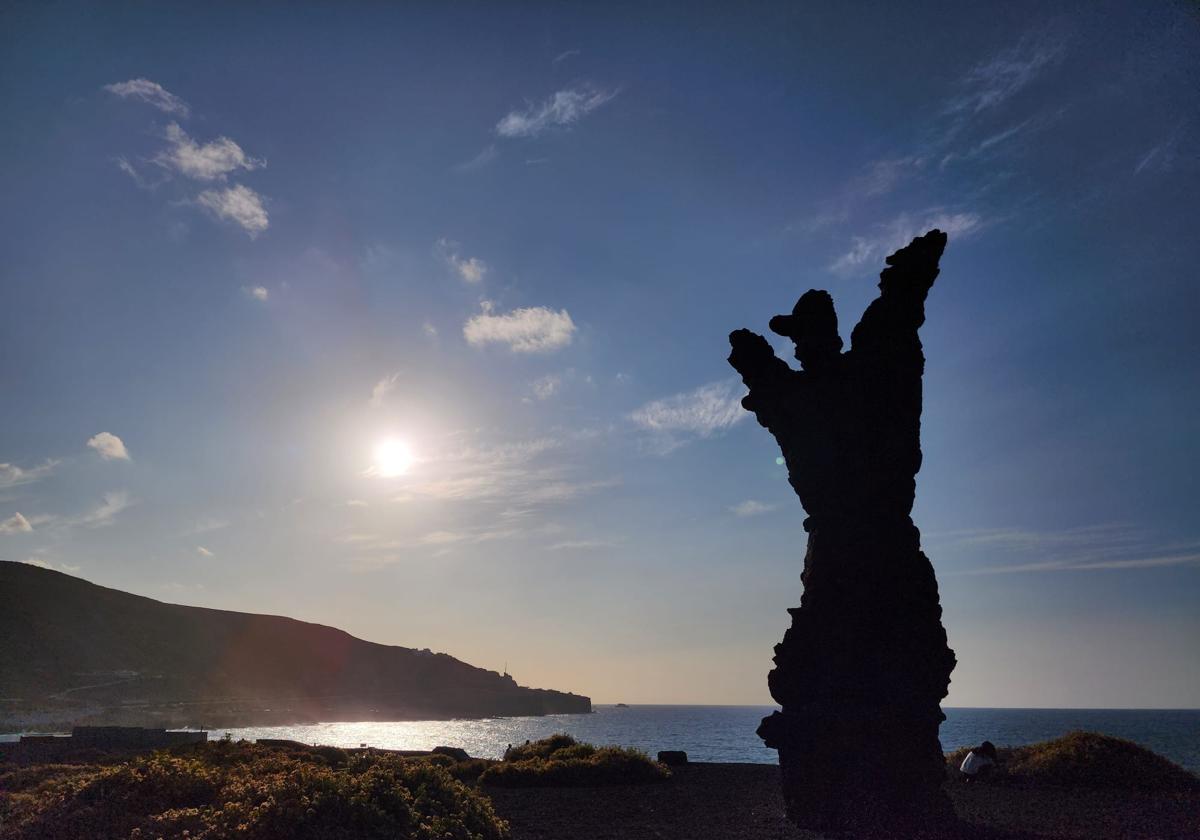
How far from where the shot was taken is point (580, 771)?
77.0ft

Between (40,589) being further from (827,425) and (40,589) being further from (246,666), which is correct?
(827,425)

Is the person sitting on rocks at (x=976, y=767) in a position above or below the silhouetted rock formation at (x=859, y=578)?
below

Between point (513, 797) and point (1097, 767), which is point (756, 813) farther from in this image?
point (1097, 767)

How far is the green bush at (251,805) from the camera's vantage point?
1071cm

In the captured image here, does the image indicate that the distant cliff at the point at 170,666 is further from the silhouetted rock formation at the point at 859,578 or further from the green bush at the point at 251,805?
the silhouetted rock formation at the point at 859,578

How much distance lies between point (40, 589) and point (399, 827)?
143 m

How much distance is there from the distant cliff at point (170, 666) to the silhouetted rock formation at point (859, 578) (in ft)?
288

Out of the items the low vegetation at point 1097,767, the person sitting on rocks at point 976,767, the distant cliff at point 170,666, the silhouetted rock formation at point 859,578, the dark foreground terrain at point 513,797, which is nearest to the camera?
the dark foreground terrain at point 513,797

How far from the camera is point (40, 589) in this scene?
11744 centimetres

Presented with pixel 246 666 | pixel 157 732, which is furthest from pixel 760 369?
pixel 246 666

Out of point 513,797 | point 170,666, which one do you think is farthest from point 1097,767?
point 170,666

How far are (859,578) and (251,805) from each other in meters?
12.9

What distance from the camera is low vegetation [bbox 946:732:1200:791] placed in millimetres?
20969

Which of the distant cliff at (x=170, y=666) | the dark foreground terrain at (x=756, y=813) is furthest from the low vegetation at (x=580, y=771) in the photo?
the distant cliff at (x=170, y=666)
